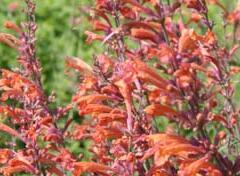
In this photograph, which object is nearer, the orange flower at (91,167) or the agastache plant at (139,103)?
the agastache plant at (139,103)

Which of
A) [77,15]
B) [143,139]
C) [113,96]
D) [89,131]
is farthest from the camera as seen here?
[77,15]

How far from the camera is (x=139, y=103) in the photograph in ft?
10.9

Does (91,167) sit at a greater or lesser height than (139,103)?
lesser

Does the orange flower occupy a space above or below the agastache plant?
below

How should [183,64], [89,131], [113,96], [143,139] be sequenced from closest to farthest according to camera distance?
[143,139]
[183,64]
[113,96]
[89,131]

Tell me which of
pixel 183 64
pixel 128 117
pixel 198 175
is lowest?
pixel 198 175

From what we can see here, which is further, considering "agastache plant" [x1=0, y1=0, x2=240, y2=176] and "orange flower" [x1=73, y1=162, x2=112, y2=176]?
"orange flower" [x1=73, y1=162, x2=112, y2=176]

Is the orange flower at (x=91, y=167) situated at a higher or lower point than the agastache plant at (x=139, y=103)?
lower

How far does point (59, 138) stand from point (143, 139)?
34.5 inches

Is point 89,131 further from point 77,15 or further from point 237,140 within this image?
point 77,15

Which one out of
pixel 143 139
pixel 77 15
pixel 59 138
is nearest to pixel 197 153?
pixel 143 139

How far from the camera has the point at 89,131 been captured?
13.8ft

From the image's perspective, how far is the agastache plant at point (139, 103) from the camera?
10.7 ft

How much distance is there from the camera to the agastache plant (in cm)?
327
